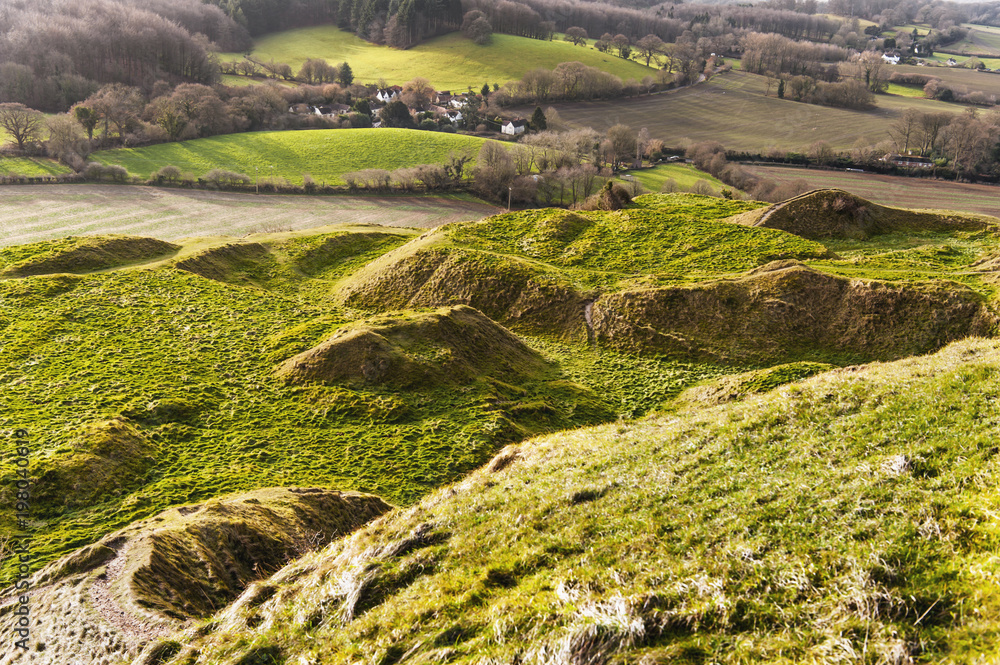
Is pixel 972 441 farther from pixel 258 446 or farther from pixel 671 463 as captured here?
pixel 258 446

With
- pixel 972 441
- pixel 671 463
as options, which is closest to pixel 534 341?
pixel 671 463

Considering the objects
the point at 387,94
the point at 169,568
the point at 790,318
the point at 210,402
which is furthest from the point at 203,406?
the point at 387,94

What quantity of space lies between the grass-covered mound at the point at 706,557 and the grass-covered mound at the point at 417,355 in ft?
33.7

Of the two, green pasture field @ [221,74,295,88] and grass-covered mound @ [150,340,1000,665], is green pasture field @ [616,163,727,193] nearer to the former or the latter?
grass-covered mound @ [150,340,1000,665]

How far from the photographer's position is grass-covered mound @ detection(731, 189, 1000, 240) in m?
45.9

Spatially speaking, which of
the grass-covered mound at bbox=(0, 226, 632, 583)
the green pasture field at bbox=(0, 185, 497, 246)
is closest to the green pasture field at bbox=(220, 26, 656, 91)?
the green pasture field at bbox=(0, 185, 497, 246)

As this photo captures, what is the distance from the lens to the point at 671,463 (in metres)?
16.5

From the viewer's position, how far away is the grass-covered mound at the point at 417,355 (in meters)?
27.5

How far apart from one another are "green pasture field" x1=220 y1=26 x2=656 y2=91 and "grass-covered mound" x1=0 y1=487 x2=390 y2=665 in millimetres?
170079

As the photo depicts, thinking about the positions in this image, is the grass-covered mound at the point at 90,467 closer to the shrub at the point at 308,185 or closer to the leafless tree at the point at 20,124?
the shrub at the point at 308,185

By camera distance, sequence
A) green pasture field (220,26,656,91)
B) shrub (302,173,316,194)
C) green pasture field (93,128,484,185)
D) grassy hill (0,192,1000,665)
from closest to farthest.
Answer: grassy hill (0,192,1000,665)
shrub (302,173,316,194)
green pasture field (93,128,484,185)
green pasture field (220,26,656,91)

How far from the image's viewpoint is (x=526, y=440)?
2372cm

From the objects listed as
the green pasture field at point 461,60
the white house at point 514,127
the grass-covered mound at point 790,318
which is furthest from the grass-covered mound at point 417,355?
the green pasture field at point 461,60

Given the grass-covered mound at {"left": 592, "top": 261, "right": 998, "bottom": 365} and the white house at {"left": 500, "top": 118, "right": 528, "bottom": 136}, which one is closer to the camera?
the grass-covered mound at {"left": 592, "top": 261, "right": 998, "bottom": 365}
